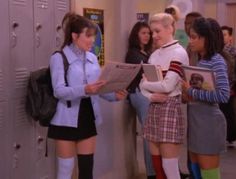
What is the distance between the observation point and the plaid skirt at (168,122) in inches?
130

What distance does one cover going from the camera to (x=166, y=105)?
10.9 feet

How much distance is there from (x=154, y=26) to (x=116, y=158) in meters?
1.60

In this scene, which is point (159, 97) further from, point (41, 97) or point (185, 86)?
point (41, 97)

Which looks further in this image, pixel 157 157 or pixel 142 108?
pixel 142 108

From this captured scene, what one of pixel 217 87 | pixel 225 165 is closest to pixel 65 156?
pixel 217 87

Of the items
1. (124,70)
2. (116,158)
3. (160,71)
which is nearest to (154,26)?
(160,71)

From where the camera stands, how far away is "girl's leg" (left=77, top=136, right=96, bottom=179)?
315 cm

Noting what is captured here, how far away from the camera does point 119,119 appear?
446cm

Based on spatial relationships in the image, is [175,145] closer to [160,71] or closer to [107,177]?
[160,71]

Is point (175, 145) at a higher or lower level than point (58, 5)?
lower

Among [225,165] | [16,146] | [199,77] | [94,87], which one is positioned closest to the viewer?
[94,87]

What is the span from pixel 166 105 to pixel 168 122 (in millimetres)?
119

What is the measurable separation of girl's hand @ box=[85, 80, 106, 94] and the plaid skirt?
22.3 inches

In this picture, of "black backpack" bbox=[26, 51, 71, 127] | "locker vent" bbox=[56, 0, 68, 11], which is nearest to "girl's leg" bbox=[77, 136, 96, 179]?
"black backpack" bbox=[26, 51, 71, 127]
